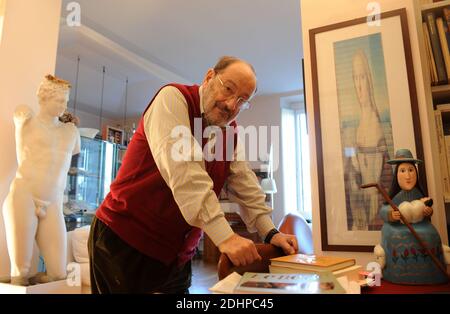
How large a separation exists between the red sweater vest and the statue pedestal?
4.06 feet

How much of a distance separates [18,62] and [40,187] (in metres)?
0.80

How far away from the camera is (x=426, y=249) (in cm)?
81

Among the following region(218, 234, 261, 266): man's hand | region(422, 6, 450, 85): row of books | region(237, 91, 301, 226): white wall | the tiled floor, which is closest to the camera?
region(218, 234, 261, 266): man's hand

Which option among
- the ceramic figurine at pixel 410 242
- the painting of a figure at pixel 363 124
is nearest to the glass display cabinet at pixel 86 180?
the painting of a figure at pixel 363 124

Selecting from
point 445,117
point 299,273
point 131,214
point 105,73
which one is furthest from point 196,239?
point 105,73

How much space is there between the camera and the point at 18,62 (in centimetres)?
210

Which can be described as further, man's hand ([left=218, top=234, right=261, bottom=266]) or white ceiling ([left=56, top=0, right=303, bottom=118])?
white ceiling ([left=56, top=0, right=303, bottom=118])

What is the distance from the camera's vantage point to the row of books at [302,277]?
55 centimetres

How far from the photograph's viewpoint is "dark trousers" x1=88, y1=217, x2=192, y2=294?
93cm

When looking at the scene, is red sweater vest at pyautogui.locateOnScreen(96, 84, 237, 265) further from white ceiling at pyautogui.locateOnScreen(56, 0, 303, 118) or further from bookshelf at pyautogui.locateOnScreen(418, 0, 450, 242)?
white ceiling at pyautogui.locateOnScreen(56, 0, 303, 118)

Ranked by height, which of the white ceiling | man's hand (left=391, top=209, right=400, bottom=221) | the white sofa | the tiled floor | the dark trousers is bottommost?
the tiled floor

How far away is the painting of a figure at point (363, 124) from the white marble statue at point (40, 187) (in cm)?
173

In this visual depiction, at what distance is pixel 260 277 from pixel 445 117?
1.07 metres

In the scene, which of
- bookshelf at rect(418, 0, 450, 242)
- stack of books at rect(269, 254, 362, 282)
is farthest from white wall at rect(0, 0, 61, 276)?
bookshelf at rect(418, 0, 450, 242)
